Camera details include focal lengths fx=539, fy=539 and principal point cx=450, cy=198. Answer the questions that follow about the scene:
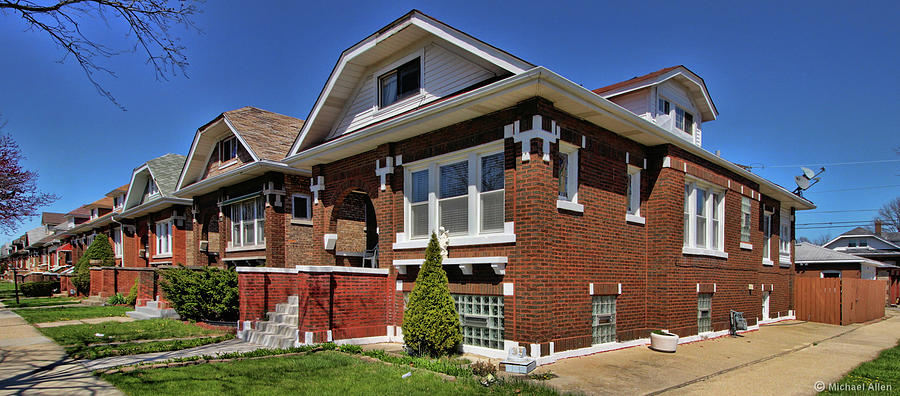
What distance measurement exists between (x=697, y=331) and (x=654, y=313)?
200cm

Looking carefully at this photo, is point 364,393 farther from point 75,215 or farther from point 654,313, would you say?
point 75,215

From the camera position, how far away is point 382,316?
12.2 metres

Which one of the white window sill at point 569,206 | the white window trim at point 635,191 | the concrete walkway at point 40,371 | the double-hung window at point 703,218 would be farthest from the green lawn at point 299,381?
the double-hung window at point 703,218

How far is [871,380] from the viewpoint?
8.24 m

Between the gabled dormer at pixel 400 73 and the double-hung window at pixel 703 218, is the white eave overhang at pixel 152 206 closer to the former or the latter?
the gabled dormer at pixel 400 73

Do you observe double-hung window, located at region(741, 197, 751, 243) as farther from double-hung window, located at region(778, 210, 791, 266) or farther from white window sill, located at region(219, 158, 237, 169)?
white window sill, located at region(219, 158, 237, 169)

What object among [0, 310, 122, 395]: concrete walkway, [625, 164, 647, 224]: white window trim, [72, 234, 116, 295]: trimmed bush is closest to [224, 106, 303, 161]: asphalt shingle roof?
[0, 310, 122, 395]: concrete walkway

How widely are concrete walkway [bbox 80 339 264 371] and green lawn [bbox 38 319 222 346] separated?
6.09ft

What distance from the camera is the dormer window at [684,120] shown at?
1518 cm

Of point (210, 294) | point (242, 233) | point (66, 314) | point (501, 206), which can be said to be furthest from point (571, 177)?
point (66, 314)

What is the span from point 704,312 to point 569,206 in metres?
6.41

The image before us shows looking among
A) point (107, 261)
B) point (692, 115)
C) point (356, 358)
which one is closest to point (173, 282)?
point (356, 358)

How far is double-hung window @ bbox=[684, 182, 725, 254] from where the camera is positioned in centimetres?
1355

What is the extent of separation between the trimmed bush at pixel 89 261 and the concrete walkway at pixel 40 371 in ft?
59.4
